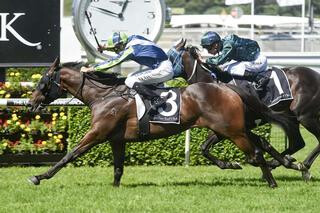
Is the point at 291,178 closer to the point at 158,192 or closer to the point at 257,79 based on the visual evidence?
the point at 257,79

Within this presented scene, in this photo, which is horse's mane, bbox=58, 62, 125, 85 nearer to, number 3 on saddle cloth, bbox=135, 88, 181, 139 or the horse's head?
the horse's head

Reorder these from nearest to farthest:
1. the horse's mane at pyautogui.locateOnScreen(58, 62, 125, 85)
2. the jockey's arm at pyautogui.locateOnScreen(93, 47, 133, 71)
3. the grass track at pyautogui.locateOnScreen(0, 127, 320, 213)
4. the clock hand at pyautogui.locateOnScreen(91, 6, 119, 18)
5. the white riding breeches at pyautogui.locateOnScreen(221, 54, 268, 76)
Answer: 1. the grass track at pyautogui.locateOnScreen(0, 127, 320, 213)
2. the jockey's arm at pyautogui.locateOnScreen(93, 47, 133, 71)
3. the horse's mane at pyautogui.locateOnScreen(58, 62, 125, 85)
4. the white riding breeches at pyautogui.locateOnScreen(221, 54, 268, 76)
5. the clock hand at pyautogui.locateOnScreen(91, 6, 119, 18)

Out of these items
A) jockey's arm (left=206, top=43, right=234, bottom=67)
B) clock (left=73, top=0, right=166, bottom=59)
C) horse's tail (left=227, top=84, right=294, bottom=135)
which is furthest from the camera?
clock (left=73, top=0, right=166, bottom=59)

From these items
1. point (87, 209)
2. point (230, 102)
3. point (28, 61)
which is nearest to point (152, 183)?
point (230, 102)

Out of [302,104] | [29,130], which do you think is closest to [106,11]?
[29,130]

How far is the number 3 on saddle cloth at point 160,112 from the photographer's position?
326 inches

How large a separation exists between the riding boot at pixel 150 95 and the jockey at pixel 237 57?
1170mm

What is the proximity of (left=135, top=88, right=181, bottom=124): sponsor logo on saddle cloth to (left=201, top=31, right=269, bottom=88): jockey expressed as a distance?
1110mm

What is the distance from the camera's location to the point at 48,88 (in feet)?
28.2

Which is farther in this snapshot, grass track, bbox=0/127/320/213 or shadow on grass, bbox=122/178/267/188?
shadow on grass, bbox=122/178/267/188

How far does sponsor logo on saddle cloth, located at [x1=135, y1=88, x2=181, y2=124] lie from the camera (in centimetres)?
829

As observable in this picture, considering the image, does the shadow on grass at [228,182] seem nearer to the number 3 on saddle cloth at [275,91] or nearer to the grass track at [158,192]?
the grass track at [158,192]

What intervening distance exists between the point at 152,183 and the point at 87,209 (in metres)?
2.00

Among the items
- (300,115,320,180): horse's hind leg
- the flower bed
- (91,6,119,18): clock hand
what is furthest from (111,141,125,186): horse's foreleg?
(91,6,119,18): clock hand
